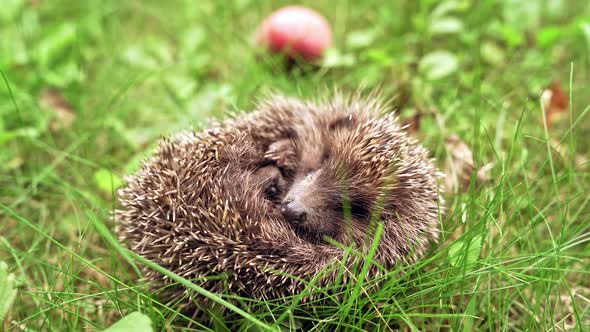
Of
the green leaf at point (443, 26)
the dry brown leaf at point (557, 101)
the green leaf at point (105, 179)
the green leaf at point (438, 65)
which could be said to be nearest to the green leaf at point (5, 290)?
the green leaf at point (105, 179)

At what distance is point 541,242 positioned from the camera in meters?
2.85

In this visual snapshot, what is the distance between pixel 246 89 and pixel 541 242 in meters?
2.25

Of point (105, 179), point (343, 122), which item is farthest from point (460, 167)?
point (105, 179)

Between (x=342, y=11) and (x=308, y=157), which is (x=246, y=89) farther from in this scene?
(x=342, y=11)

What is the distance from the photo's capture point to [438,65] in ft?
13.0

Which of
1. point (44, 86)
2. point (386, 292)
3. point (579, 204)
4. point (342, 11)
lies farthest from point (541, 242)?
point (44, 86)

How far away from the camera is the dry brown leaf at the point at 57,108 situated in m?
3.82

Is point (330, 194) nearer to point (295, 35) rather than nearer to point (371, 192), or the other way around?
point (371, 192)

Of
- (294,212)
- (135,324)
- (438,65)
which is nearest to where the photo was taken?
(135,324)

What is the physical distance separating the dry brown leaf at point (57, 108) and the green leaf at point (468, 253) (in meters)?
2.76

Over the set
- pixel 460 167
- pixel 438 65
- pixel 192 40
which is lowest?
pixel 460 167

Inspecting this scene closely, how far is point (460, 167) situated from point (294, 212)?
50.3 inches

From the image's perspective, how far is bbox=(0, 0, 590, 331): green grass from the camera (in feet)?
7.96

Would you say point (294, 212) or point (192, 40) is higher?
point (192, 40)
